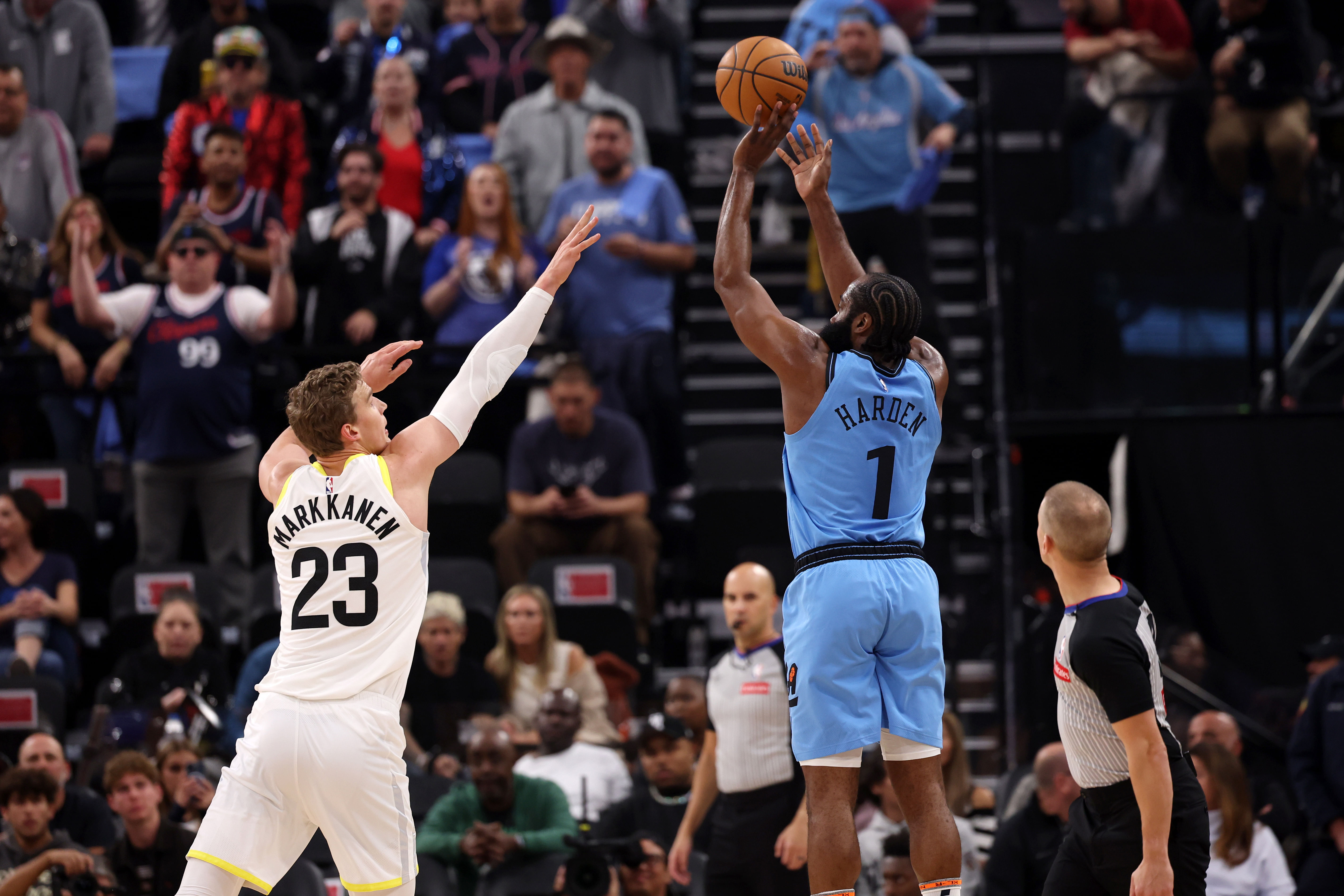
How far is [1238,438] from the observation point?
10422mm

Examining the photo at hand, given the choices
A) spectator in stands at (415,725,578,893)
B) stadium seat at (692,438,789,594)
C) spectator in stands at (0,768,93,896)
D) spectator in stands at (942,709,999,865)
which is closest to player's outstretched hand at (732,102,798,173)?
spectator in stands at (942,709,999,865)

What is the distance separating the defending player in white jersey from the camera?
5.05 m

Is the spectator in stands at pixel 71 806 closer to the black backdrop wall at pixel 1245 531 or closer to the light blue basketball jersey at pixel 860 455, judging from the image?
the light blue basketball jersey at pixel 860 455

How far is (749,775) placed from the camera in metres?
8.05

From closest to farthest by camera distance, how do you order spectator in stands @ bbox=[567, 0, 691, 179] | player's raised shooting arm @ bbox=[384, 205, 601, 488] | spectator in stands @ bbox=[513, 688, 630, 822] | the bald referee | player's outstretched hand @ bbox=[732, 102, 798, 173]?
the bald referee
player's raised shooting arm @ bbox=[384, 205, 601, 488]
player's outstretched hand @ bbox=[732, 102, 798, 173]
spectator in stands @ bbox=[513, 688, 630, 822]
spectator in stands @ bbox=[567, 0, 691, 179]

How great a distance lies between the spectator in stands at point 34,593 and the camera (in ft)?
32.6

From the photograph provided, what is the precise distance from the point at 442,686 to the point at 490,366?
4362 millimetres

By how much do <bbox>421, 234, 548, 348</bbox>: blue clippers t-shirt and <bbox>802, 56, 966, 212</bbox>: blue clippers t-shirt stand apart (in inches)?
89.0

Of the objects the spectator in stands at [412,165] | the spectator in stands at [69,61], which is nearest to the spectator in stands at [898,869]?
the spectator in stands at [412,165]

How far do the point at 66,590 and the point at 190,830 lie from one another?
97.9 inches

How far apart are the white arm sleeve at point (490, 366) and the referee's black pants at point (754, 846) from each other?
3278 mm

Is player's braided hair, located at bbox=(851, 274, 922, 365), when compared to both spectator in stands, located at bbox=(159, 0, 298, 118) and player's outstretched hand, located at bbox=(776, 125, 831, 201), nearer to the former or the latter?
player's outstretched hand, located at bbox=(776, 125, 831, 201)

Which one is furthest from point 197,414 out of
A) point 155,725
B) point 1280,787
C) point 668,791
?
point 1280,787

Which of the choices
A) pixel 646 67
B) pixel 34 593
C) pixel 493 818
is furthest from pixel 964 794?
pixel 646 67
